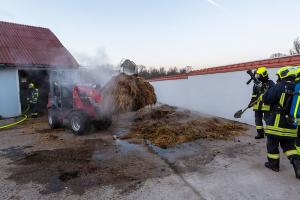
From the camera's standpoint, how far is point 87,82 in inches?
351

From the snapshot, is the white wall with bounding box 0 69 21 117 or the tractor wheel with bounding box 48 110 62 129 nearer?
the tractor wheel with bounding box 48 110 62 129

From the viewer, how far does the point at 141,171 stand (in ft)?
15.7

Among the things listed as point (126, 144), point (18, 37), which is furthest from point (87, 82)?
point (18, 37)

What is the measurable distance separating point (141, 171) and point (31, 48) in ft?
42.7

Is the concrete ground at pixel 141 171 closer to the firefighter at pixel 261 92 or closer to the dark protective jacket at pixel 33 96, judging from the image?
the firefighter at pixel 261 92

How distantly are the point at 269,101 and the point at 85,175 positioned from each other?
12.2 ft

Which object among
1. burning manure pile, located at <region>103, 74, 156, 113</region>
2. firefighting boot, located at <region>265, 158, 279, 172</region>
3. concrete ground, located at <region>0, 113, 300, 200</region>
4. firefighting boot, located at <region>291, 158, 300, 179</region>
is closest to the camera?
concrete ground, located at <region>0, 113, 300, 200</region>

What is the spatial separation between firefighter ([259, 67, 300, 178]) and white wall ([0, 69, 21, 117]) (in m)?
12.6

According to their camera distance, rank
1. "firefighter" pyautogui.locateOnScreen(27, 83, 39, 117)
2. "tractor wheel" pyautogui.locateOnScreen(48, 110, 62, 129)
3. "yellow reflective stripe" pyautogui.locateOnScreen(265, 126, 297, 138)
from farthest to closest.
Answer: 1. "firefighter" pyautogui.locateOnScreen(27, 83, 39, 117)
2. "tractor wheel" pyautogui.locateOnScreen(48, 110, 62, 129)
3. "yellow reflective stripe" pyautogui.locateOnScreen(265, 126, 297, 138)

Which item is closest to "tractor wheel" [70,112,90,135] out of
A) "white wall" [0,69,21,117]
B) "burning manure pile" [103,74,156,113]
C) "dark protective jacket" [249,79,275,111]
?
"burning manure pile" [103,74,156,113]

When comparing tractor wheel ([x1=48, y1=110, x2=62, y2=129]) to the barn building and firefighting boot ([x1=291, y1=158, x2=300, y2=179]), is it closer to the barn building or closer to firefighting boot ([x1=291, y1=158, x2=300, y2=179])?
the barn building

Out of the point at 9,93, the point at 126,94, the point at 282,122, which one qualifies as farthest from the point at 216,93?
the point at 9,93

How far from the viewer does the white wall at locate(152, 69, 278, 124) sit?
9641 mm

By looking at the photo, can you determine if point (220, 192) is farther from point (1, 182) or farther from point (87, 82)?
point (87, 82)
